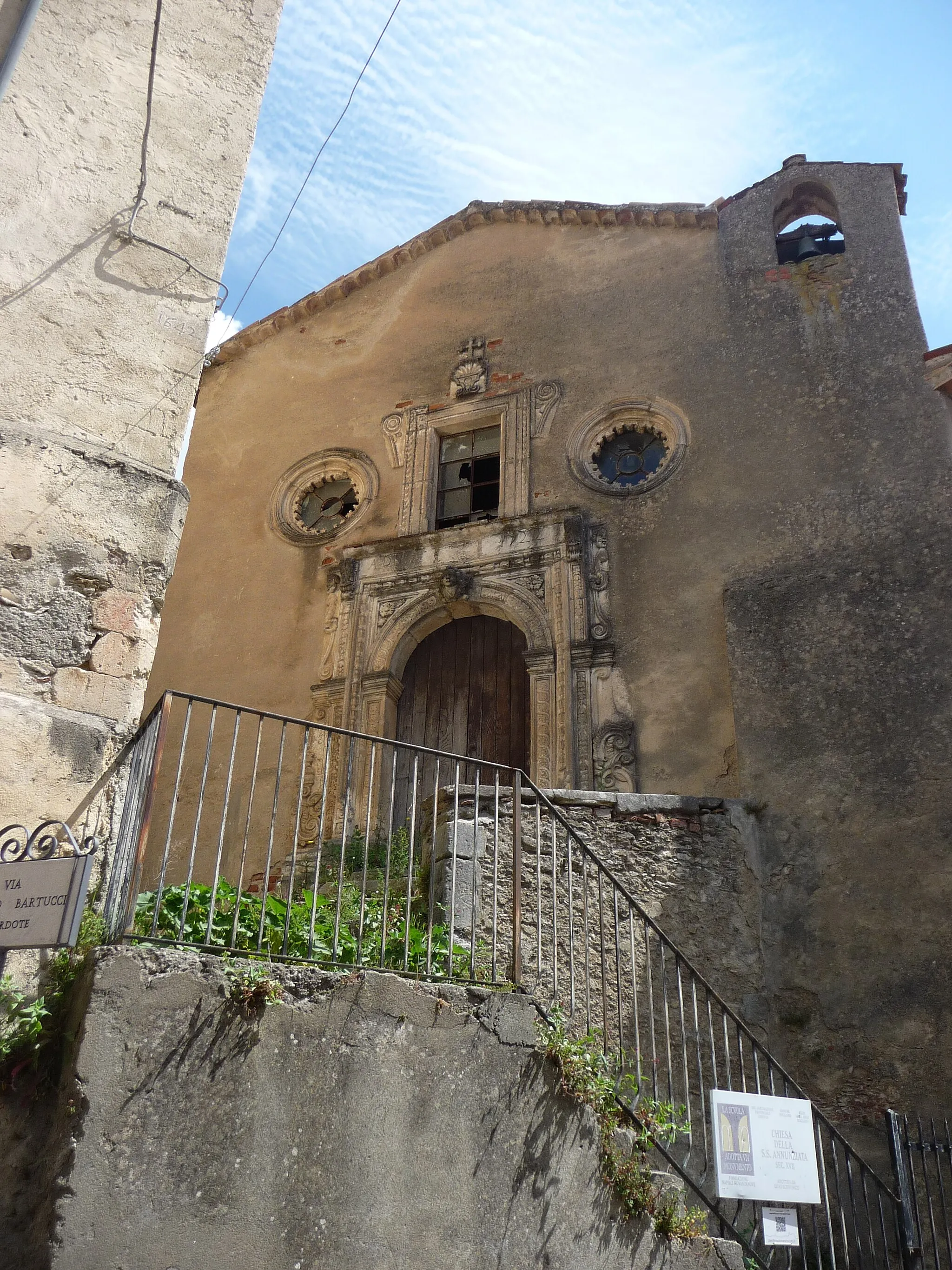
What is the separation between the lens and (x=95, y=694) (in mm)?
4203

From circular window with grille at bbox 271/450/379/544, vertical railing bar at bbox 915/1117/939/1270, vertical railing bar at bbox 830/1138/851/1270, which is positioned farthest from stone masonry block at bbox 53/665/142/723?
circular window with grille at bbox 271/450/379/544

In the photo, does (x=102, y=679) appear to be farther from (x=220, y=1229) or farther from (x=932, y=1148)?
(x=932, y=1148)

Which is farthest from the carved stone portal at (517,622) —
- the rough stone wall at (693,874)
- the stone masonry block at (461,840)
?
the stone masonry block at (461,840)

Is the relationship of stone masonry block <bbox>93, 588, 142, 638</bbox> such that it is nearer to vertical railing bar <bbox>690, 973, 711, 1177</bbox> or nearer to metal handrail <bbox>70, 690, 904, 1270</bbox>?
metal handrail <bbox>70, 690, 904, 1270</bbox>

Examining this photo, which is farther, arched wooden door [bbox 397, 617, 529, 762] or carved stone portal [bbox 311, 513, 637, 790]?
arched wooden door [bbox 397, 617, 529, 762]

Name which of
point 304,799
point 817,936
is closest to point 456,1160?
point 817,936

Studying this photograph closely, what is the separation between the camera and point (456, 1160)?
4160 millimetres

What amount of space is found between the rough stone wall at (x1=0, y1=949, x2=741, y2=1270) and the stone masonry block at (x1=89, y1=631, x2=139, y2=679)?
3.56ft

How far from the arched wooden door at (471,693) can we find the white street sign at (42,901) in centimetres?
575

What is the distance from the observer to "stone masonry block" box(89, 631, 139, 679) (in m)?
4.26

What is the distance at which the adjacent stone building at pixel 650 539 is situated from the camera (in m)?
7.35

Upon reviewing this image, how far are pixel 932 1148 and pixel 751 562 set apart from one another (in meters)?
4.40

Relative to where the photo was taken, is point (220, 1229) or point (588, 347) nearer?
point (220, 1229)

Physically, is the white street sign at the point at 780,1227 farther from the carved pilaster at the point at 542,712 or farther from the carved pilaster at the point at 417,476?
the carved pilaster at the point at 417,476
